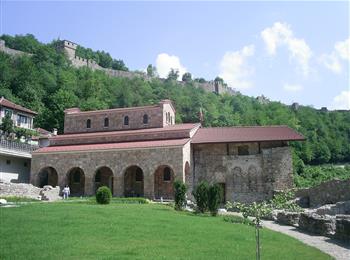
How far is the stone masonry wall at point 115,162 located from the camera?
32750 mm

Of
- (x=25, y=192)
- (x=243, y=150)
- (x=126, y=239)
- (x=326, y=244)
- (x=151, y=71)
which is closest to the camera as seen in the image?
(x=126, y=239)

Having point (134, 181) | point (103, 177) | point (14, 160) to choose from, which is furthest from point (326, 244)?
point (14, 160)

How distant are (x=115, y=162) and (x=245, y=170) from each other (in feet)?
37.7

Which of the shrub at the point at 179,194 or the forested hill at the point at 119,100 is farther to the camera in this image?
the forested hill at the point at 119,100

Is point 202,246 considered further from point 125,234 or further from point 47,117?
point 47,117

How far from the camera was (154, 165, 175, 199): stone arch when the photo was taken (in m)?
34.8

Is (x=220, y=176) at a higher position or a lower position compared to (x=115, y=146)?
lower

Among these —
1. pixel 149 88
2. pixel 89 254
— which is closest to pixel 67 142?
pixel 89 254

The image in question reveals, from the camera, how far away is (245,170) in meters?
34.2

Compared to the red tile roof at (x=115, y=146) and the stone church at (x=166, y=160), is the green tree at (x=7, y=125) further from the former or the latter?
the red tile roof at (x=115, y=146)

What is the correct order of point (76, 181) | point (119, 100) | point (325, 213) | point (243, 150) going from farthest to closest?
point (119, 100) < point (76, 181) < point (243, 150) < point (325, 213)

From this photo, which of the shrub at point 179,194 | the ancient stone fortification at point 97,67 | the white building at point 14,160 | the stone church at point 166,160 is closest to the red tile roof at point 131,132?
the stone church at point 166,160

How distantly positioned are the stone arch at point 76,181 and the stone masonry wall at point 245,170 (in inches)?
430

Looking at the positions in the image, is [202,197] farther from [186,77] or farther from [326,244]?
[186,77]
